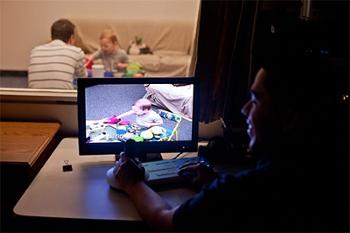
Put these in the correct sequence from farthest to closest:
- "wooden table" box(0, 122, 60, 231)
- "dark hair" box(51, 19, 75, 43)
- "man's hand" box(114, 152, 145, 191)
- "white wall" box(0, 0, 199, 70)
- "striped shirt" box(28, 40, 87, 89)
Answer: "white wall" box(0, 0, 199, 70), "dark hair" box(51, 19, 75, 43), "striped shirt" box(28, 40, 87, 89), "wooden table" box(0, 122, 60, 231), "man's hand" box(114, 152, 145, 191)

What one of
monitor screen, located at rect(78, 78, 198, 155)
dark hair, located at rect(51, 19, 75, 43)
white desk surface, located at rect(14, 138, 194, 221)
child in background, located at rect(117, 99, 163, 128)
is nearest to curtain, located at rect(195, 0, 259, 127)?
monitor screen, located at rect(78, 78, 198, 155)

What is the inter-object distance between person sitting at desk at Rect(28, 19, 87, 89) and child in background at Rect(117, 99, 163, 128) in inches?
53.1

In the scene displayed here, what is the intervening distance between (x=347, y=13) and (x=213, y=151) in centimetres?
81

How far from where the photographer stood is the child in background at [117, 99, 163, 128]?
1.65m

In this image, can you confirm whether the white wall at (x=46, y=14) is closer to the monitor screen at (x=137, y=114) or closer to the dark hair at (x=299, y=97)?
the monitor screen at (x=137, y=114)

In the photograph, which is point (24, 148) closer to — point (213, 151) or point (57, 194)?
point (57, 194)

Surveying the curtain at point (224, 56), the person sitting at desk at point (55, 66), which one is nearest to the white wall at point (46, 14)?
the person sitting at desk at point (55, 66)

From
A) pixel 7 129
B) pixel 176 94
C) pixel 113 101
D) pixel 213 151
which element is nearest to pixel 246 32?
pixel 176 94

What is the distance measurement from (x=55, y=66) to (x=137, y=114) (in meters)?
1.46

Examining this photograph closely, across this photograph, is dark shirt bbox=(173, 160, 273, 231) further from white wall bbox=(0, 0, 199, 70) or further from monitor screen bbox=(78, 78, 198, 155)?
white wall bbox=(0, 0, 199, 70)

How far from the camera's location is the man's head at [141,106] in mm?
1647

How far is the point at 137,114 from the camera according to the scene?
166cm

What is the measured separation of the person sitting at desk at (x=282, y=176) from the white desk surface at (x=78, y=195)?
258 millimetres

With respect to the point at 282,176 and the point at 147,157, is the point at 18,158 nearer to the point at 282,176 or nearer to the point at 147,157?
the point at 147,157
